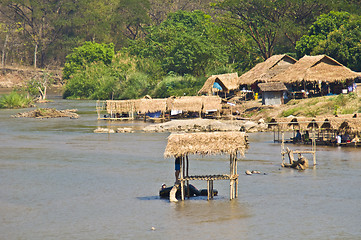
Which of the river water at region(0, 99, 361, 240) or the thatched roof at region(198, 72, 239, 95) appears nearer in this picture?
the river water at region(0, 99, 361, 240)

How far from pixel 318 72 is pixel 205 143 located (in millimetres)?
31584

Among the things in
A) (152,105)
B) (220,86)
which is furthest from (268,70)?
(152,105)

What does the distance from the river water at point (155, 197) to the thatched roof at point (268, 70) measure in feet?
59.0

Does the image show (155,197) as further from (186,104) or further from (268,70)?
(268,70)

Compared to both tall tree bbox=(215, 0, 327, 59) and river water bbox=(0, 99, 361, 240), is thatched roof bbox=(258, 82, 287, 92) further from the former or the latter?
tall tree bbox=(215, 0, 327, 59)

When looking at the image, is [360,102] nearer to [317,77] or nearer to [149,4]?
[317,77]

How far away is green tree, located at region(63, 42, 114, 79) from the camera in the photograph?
9956 centimetres

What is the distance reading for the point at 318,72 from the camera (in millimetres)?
50750

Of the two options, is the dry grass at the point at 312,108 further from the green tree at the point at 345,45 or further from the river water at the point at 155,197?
the green tree at the point at 345,45

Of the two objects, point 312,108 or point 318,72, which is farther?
point 318,72

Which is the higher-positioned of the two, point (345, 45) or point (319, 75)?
point (345, 45)

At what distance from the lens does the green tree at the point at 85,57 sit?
327 feet

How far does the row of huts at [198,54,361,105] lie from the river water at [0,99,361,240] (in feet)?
43.7

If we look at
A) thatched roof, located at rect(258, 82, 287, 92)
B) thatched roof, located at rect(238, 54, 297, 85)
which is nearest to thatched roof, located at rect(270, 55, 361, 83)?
thatched roof, located at rect(258, 82, 287, 92)
